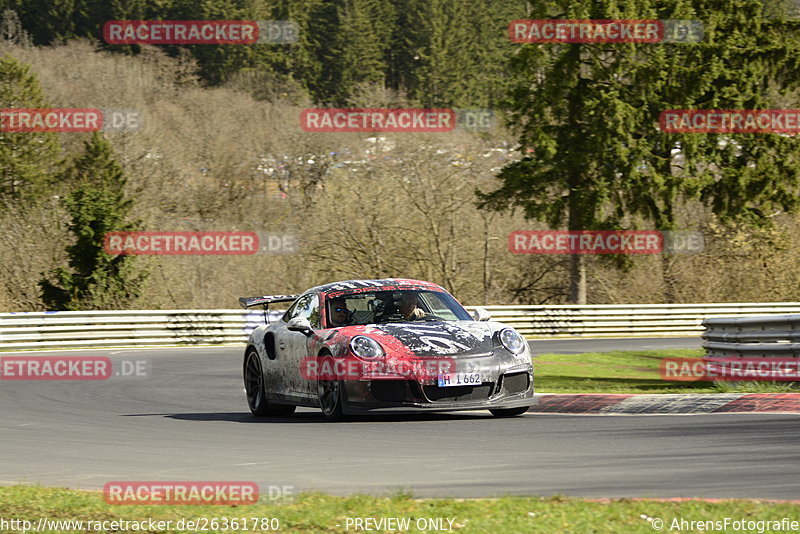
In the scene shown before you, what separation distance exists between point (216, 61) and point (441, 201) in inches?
2456

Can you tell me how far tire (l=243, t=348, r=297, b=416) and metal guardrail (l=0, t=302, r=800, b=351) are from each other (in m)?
13.1

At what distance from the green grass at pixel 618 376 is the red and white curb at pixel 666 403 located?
115 cm

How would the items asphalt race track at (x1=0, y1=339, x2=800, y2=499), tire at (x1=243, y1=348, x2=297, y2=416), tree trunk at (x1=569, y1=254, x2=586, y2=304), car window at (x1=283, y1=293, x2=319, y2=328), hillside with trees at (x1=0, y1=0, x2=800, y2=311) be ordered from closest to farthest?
asphalt race track at (x1=0, y1=339, x2=800, y2=499), car window at (x1=283, y1=293, x2=319, y2=328), tire at (x1=243, y1=348, x2=297, y2=416), hillside with trees at (x1=0, y1=0, x2=800, y2=311), tree trunk at (x1=569, y1=254, x2=586, y2=304)

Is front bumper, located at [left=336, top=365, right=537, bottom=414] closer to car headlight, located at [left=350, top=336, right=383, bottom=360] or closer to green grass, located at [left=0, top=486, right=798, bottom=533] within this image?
car headlight, located at [left=350, top=336, right=383, bottom=360]

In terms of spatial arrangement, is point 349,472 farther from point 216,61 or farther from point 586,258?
point 216,61

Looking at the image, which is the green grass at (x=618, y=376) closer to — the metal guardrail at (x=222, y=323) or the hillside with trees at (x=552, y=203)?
the metal guardrail at (x=222, y=323)

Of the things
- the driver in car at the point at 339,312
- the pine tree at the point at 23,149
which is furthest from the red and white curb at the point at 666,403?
the pine tree at the point at 23,149

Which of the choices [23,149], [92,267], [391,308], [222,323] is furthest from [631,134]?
[23,149]

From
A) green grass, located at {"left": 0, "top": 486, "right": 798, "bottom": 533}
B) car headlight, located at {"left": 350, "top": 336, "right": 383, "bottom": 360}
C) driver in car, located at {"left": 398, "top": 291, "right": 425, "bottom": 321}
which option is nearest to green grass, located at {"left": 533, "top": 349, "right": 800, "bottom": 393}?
driver in car, located at {"left": 398, "top": 291, "right": 425, "bottom": 321}

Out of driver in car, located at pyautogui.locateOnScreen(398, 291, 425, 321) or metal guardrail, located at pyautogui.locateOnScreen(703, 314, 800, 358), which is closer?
driver in car, located at pyautogui.locateOnScreen(398, 291, 425, 321)

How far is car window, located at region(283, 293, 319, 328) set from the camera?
13558mm

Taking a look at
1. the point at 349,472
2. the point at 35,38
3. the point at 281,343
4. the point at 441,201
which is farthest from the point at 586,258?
the point at 35,38

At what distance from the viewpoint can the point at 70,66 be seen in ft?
315

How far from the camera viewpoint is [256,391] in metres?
14.5
